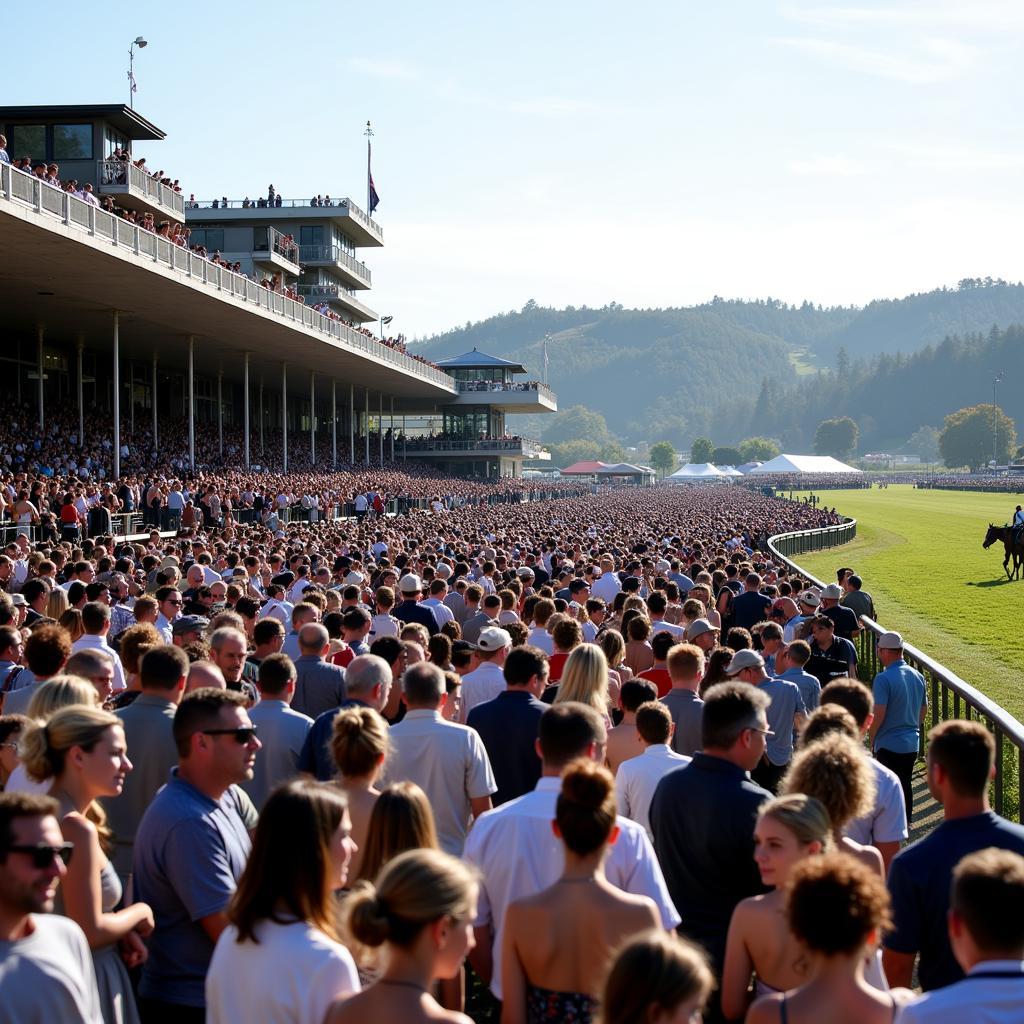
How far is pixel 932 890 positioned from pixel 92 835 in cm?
274

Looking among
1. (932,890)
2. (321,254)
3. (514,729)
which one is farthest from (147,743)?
(321,254)

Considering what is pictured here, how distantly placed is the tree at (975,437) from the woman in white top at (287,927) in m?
187

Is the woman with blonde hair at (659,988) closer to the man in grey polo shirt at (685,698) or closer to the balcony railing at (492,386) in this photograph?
the man in grey polo shirt at (685,698)

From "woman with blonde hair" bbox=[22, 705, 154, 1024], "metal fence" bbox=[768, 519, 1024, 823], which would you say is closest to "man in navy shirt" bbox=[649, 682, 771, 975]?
"woman with blonde hair" bbox=[22, 705, 154, 1024]

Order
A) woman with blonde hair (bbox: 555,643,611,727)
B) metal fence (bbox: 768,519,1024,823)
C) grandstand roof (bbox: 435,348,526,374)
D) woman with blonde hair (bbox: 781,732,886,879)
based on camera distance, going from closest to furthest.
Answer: woman with blonde hair (bbox: 781,732,886,879) → woman with blonde hair (bbox: 555,643,611,727) → metal fence (bbox: 768,519,1024,823) → grandstand roof (bbox: 435,348,526,374)

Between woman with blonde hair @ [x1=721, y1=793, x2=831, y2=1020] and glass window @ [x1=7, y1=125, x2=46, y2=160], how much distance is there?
155 feet

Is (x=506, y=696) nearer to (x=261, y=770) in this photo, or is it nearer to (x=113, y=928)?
(x=261, y=770)

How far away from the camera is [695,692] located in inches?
296

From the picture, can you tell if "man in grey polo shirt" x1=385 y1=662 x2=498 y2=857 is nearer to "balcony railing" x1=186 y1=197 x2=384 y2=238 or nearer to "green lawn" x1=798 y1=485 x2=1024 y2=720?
"green lawn" x1=798 y1=485 x2=1024 y2=720

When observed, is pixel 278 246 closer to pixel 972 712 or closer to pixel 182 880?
pixel 972 712

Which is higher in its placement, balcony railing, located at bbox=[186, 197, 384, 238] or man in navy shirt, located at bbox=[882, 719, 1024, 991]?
balcony railing, located at bbox=[186, 197, 384, 238]

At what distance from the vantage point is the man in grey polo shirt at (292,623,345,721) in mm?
7953

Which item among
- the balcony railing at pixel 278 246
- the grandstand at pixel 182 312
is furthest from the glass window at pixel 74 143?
→ the balcony railing at pixel 278 246

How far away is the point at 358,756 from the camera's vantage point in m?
4.92
